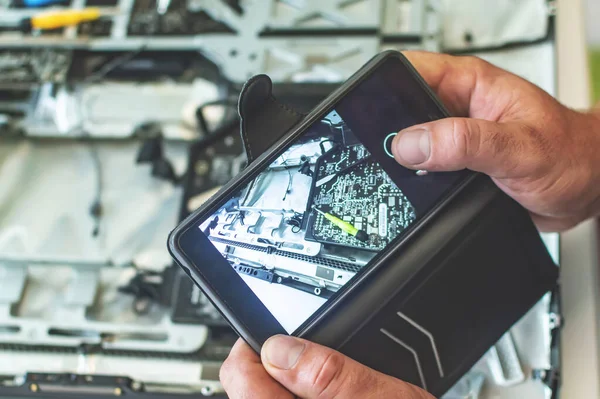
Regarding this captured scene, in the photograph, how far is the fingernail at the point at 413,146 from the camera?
70cm

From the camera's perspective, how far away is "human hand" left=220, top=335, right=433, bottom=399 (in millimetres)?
646

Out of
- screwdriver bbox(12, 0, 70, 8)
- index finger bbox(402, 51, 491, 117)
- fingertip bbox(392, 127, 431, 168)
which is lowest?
fingertip bbox(392, 127, 431, 168)

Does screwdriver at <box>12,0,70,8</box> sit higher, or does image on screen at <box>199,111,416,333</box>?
screwdriver at <box>12,0,70,8</box>

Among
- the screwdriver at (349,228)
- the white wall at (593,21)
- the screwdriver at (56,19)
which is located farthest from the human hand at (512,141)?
the white wall at (593,21)

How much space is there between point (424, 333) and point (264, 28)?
820mm

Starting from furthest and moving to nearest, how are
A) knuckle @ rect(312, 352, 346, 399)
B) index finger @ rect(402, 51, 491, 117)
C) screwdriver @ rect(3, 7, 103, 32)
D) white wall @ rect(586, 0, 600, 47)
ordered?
white wall @ rect(586, 0, 600, 47)
screwdriver @ rect(3, 7, 103, 32)
index finger @ rect(402, 51, 491, 117)
knuckle @ rect(312, 352, 346, 399)

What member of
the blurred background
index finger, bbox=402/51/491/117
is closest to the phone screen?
index finger, bbox=402/51/491/117

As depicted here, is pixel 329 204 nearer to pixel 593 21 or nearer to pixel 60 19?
pixel 60 19

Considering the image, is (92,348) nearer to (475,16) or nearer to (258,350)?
(258,350)

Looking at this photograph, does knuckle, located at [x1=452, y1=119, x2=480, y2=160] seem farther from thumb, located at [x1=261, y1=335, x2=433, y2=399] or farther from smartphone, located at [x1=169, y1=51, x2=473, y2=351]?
thumb, located at [x1=261, y1=335, x2=433, y2=399]

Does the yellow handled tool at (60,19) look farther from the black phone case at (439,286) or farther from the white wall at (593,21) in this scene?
the white wall at (593,21)

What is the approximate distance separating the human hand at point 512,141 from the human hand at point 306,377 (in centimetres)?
27

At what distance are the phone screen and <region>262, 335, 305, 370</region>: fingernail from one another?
0.03 m

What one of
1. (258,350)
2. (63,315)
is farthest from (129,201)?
(258,350)
